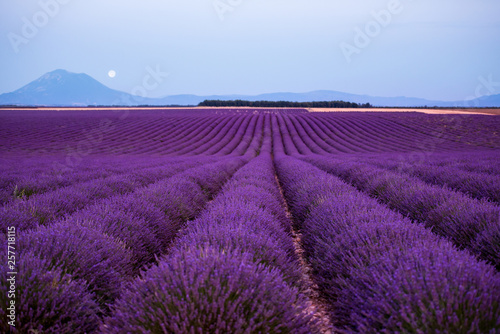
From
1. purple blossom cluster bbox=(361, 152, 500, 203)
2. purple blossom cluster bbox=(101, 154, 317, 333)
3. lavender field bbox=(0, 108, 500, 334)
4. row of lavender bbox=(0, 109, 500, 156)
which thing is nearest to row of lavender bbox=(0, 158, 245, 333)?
lavender field bbox=(0, 108, 500, 334)

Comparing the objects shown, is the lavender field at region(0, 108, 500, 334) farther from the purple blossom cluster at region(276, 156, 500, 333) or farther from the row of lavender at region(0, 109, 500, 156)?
the row of lavender at region(0, 109, 500, 156)

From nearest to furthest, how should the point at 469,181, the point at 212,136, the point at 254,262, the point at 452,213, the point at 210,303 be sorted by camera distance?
the point at 210,303
the point at 254,262
the point at 452,213
the point at 469,181
the point at 212,136

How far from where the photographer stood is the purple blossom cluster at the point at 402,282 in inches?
51.0

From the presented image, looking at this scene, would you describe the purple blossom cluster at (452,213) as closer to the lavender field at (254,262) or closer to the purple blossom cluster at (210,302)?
the lavender field at (254,262)

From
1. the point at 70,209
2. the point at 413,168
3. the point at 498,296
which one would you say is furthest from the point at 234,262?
the point at 413,168

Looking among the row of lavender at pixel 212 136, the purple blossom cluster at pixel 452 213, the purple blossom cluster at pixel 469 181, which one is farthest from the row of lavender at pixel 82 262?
the row of lavender at pixel 212 136

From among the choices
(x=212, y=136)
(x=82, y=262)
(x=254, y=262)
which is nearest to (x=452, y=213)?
(x=254, y=262)

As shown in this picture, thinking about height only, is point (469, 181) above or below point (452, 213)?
below

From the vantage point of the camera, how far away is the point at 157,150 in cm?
2236

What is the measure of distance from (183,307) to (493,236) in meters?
2.60

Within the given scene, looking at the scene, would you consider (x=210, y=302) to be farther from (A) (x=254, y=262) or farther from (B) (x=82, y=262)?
(B) (x=82, y=262)

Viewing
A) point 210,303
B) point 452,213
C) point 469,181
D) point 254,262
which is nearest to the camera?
point 210,303

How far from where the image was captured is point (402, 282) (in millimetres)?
1556

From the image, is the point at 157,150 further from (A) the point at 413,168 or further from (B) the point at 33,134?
(A) the point at 413,168
